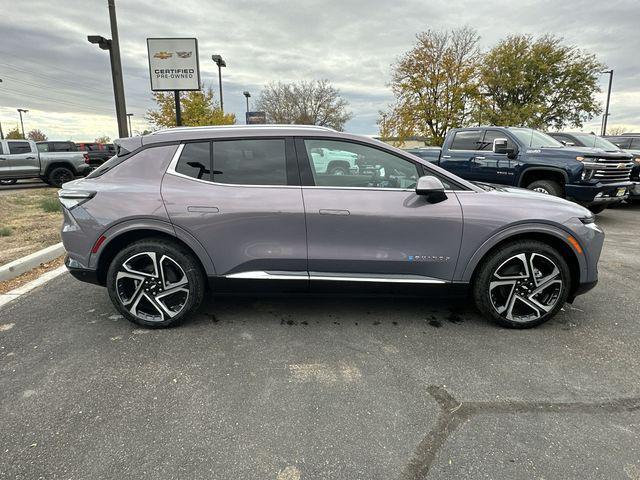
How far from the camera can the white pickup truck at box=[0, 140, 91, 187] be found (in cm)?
1394

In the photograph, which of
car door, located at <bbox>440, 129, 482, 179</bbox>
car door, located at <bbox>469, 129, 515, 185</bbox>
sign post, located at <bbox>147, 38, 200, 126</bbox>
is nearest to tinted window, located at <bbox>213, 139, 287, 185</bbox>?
car door, located at <bbox>469, 129, 515, 185</bbox>

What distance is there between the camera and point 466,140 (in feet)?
30.6

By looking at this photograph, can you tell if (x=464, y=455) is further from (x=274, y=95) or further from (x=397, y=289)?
(x=274, y=95)

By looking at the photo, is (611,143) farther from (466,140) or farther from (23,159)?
(23,159)

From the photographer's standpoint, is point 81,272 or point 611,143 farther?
point 611,143

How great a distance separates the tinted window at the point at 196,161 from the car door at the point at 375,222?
769 mm

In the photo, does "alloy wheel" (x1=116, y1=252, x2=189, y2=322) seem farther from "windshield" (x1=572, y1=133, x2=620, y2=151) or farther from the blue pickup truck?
"windshield" (x1=572, y1=133, x2=620, y2=151)

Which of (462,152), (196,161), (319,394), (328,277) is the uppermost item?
(462,152)

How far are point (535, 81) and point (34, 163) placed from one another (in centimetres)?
3020

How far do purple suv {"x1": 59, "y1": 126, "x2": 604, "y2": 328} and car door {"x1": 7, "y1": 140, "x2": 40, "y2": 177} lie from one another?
14.0m

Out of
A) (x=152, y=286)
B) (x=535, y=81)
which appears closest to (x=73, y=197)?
(x=152, y=286)

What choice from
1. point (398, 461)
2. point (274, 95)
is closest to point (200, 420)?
point (398, 461)

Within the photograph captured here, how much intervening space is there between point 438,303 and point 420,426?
1843mm

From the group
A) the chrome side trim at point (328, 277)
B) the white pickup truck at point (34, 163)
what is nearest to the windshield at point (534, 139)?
the chrome side trim at point (328, 277)
